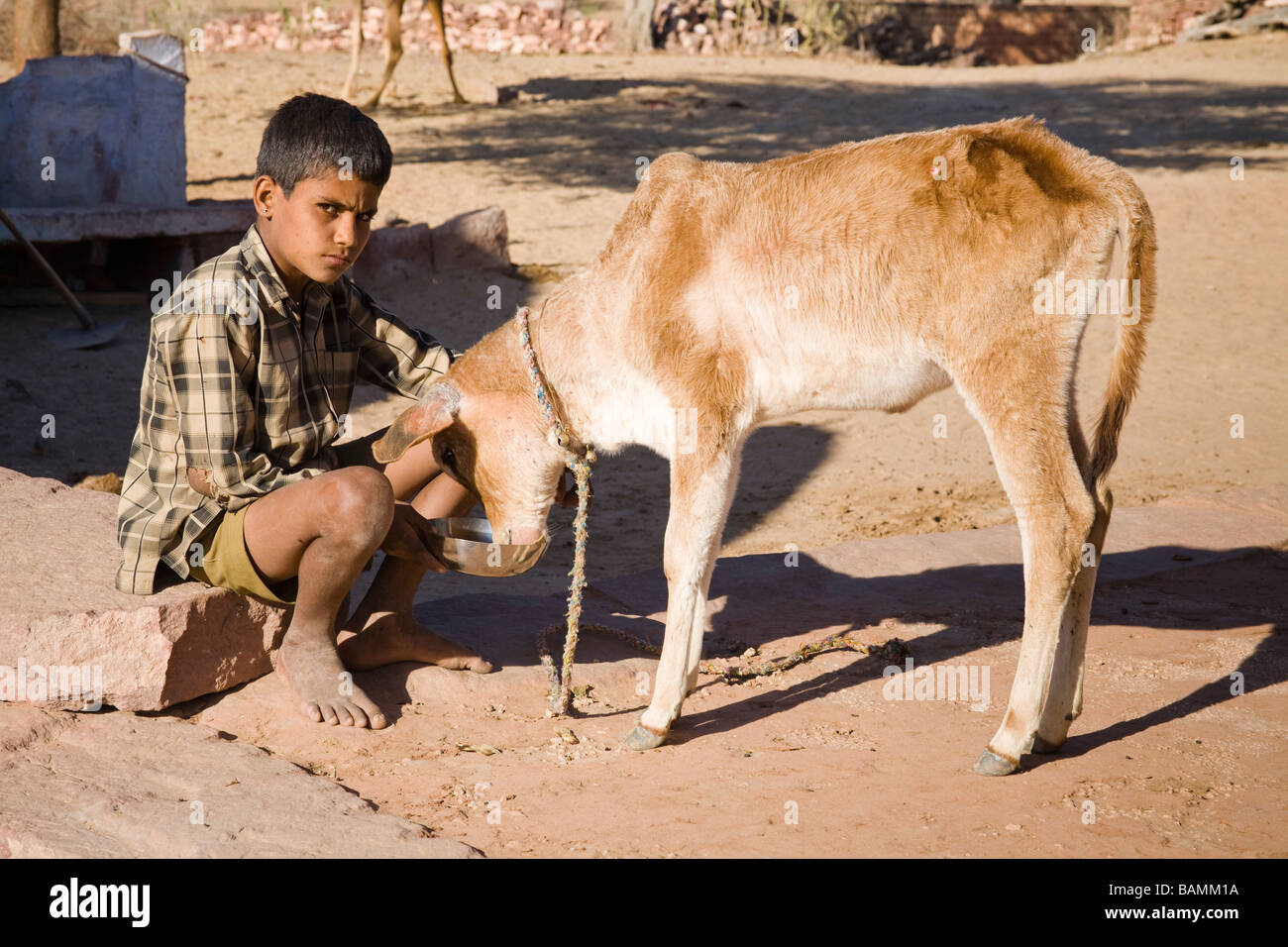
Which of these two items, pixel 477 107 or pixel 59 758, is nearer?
pixel 59 758

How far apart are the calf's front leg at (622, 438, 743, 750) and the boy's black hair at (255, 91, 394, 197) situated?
1278mm

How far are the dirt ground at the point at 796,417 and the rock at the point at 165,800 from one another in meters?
0.18

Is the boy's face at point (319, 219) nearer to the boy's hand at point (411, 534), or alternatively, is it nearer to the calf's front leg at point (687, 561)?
the boy's hand at point (411, 534)

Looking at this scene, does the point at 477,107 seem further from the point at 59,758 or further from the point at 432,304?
the point at 59,758

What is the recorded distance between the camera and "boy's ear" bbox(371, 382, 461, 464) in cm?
373

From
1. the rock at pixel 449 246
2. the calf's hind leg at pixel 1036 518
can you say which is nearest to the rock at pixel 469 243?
the rock at pixel 449 246

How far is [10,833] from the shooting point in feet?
9.75

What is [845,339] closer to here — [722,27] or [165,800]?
[165,800]

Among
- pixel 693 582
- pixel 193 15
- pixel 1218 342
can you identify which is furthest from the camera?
pixel 193 15

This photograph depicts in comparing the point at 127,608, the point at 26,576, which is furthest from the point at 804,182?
the point at 26,576

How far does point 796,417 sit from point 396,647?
14.8 ft

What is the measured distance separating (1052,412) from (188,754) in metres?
2.62

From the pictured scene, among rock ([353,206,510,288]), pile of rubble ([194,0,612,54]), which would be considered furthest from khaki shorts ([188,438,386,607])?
pile of rubble ([194,0,612,54])

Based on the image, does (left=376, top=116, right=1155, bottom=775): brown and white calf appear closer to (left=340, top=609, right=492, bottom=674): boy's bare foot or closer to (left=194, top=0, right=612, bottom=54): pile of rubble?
(left=340, top=609, right=492, bottom=674): boy's bare foot
